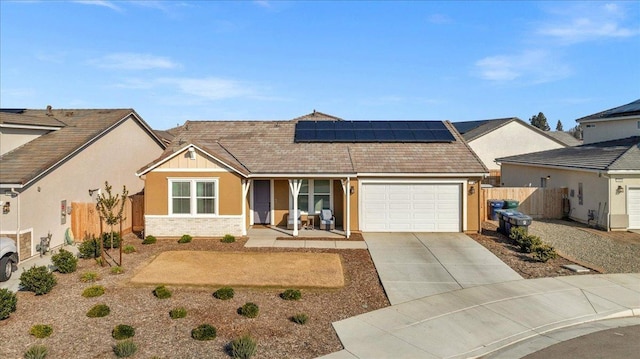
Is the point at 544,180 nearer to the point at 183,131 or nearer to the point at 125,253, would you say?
the point at 183,131

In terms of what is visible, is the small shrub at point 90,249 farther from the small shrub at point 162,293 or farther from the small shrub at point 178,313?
the small shrub at point 178,313

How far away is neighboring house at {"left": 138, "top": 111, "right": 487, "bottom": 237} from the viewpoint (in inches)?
707

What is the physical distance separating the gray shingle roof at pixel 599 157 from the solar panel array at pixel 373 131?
21.8ft

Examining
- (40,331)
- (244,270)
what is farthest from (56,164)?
(40,331)

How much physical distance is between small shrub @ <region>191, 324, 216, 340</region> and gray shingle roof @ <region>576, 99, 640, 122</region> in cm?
2558

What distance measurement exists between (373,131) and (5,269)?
54.5 feet

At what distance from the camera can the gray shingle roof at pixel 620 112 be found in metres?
24.4

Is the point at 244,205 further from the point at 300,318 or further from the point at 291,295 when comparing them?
the point at 300,318

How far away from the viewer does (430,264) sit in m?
14.2

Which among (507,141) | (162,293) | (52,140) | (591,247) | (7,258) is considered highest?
(507,141)

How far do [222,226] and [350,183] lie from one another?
5.74 m

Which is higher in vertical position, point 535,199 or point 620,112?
point 620,112

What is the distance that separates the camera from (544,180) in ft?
84.4

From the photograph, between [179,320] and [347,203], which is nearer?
[179,320]
